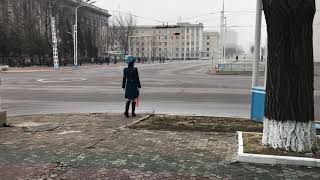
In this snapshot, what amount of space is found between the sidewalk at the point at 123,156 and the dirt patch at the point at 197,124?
25.6 inches

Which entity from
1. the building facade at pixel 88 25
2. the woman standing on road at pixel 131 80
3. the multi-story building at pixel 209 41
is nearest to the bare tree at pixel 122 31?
the building facade at pixel 88 25

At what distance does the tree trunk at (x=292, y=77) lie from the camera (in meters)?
7.41

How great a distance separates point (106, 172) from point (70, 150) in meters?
1.60

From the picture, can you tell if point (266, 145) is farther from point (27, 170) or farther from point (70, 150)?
point (27, 170)

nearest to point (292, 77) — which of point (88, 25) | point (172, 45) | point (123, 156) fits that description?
point (123, 156)

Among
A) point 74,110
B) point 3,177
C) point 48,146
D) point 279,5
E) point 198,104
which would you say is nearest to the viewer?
point 3,177

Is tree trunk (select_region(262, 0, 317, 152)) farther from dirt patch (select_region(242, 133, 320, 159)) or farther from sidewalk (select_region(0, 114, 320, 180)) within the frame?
sidewalk (select_region(0, 114, 320, 180))

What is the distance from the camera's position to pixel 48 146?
816cm

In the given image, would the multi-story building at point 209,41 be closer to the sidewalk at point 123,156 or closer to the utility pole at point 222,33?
the utility pole at point 222,33

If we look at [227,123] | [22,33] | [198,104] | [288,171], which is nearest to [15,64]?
[22,33]

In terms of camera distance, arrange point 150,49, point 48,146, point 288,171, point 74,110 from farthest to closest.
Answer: point 150,49 → point 74,110 → point 48,146 → point 288,171

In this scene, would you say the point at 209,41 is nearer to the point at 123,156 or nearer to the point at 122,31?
the point at 122,31

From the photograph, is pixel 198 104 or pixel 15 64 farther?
pixel 15 64

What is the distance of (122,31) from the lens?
118 m
